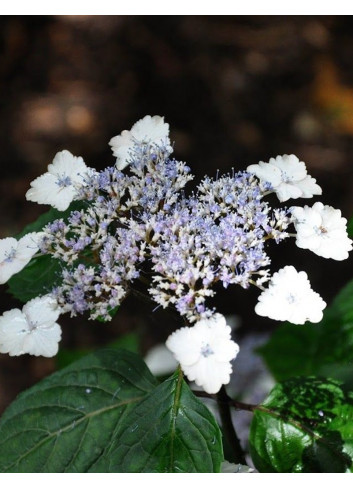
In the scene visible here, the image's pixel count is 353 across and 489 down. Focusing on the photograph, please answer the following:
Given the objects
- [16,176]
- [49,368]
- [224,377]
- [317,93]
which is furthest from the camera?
[317,93]

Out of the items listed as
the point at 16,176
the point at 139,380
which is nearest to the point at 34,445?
the point at 139,380

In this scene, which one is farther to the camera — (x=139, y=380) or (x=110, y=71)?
(x=110, y=71)

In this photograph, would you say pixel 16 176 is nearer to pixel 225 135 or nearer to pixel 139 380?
pixel 225 135

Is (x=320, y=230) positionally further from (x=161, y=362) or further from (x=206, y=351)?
(x=161, y=362)

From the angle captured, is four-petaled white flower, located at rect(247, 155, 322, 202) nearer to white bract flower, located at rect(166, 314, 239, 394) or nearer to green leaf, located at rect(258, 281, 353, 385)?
white bract flower, located at rect(166, 314, 239, 394)

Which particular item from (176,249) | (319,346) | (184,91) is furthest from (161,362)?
(184,91)

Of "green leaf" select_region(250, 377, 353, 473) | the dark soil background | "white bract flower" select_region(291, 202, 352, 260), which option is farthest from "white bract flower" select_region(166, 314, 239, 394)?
the dark soil background
